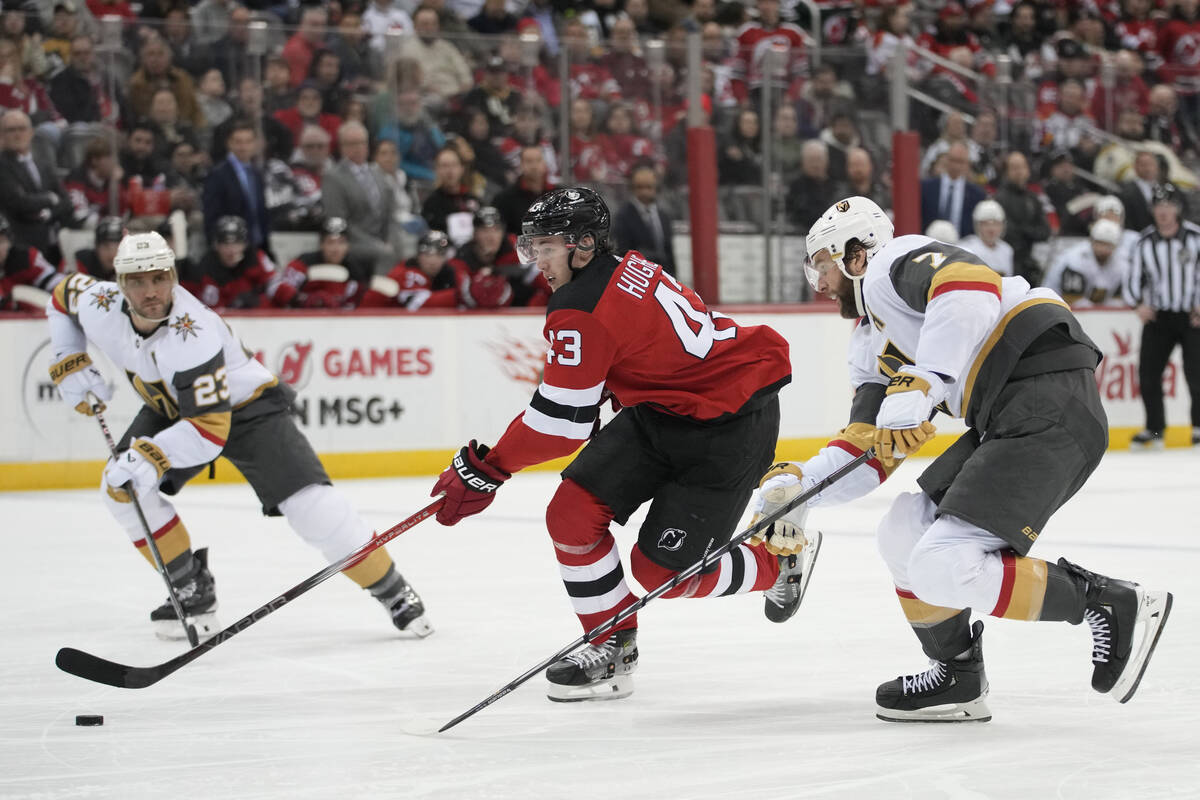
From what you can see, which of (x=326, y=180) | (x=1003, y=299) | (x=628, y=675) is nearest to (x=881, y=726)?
(x=628, y=675)

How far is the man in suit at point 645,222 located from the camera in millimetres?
8852

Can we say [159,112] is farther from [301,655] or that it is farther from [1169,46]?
[1169,46]

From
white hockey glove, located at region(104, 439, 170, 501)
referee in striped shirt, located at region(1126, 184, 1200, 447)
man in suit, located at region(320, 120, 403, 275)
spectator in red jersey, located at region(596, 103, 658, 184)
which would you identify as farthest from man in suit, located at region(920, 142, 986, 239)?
white hockey glove, located at region(104, 439, 170, 501)

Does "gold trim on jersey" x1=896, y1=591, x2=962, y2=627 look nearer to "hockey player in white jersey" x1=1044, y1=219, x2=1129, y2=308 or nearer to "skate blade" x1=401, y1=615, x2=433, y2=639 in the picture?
"skate blade" x1=401, y1=615, x2=433, y2=639

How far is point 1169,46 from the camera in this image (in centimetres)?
1269

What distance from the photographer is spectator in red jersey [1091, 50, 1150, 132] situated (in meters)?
10.3

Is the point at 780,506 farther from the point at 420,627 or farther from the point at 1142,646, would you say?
the point at 420,627

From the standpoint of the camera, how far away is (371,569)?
13.4 ft

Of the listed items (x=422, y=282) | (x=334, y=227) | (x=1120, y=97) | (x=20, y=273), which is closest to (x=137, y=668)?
(x=20, y=273)

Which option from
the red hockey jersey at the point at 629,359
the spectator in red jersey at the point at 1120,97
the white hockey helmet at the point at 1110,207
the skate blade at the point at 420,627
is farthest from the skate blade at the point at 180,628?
the spectator in red jersey at the point at 1120,97

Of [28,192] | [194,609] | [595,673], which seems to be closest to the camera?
[595,673]

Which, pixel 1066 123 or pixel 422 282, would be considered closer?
pixel 422 282

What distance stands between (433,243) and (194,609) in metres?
4.59

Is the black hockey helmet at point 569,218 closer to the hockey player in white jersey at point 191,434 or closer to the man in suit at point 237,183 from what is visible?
the hockey player in white jersey at point 191,434
